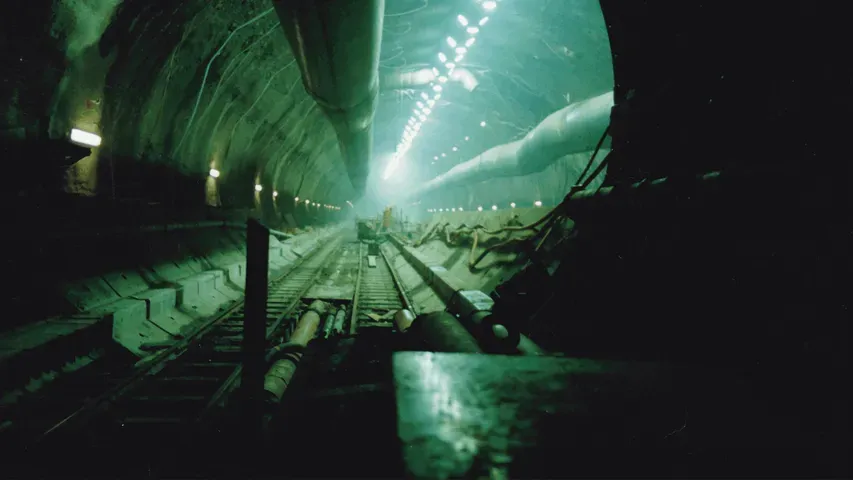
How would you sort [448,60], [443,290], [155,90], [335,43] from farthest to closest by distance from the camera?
[448,60] < [443,290] < [155,90] < [335,43]

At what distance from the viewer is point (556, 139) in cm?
1201

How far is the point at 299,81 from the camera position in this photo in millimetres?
10789

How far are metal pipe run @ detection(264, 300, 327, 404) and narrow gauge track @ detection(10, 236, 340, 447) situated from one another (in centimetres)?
42

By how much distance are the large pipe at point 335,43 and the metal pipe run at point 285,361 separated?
12.4 feet

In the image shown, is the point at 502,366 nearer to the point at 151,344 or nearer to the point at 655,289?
the point at 655,289

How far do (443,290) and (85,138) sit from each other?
21.3ft

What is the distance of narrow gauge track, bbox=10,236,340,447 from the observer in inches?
125

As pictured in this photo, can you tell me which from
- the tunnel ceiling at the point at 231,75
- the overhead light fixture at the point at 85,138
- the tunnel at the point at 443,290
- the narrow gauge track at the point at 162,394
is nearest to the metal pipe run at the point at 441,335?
the tunnel at the point at 443,290

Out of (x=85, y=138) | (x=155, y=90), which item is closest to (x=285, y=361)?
(x=85, y=138)

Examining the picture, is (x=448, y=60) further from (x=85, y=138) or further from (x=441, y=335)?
(x=441, y=335)

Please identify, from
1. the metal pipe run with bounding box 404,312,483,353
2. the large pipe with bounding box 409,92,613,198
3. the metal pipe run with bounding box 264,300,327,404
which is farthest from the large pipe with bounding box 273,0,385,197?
the large pipe with bounding box 409,92,613,198

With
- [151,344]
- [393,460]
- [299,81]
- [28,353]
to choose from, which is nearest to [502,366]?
[393,460]

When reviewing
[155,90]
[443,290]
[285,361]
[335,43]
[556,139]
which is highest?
[556,139]

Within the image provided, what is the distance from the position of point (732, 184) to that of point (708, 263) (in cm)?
58
